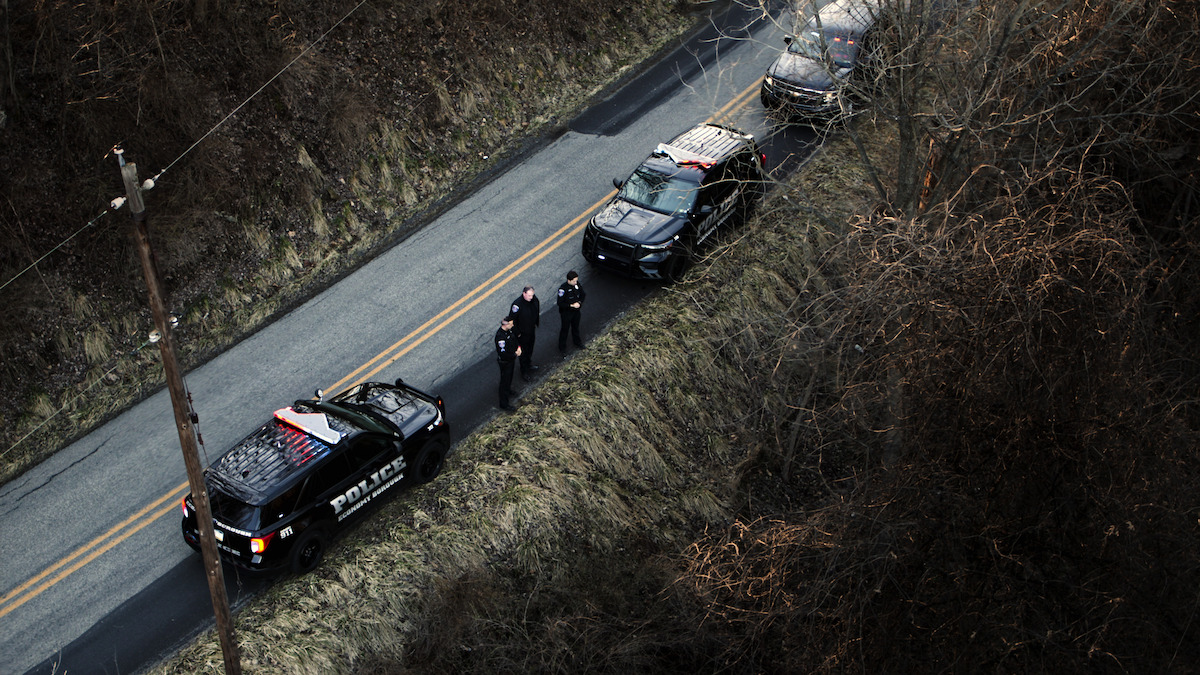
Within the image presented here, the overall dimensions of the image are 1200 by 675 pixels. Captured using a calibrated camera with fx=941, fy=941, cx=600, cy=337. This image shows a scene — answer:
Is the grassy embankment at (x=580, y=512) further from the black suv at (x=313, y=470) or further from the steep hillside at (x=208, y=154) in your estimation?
the steep hillside at (x=208, y=154)

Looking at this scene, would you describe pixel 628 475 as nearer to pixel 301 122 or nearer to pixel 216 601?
pixel 216 601

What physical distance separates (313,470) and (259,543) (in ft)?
3.50

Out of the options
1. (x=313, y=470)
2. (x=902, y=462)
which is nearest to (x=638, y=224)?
(x=313, y=470)

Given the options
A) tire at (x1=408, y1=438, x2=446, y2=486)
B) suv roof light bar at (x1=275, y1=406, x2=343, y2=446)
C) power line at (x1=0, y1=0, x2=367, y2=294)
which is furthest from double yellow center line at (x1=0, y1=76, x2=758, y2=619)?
power line at (x1=0, y1=0, x2=367, y2=294)

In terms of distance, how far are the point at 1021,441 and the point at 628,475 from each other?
655 centimetres

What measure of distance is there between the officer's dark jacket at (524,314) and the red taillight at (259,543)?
463 cm

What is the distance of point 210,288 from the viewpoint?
1642cm

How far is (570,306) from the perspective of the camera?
14992mm

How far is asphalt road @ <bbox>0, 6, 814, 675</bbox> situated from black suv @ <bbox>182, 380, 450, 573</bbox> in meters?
0.89

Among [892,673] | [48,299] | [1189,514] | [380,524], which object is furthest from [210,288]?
[1189,514]

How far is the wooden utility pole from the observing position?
8039 mm

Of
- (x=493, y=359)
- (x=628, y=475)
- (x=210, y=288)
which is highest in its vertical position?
(x=210, y=288)

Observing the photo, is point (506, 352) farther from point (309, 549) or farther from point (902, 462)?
point (902, 462)

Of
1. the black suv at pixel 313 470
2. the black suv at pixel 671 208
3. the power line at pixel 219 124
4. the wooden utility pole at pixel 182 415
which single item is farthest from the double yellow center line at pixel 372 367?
the power line at pixel 219 124
